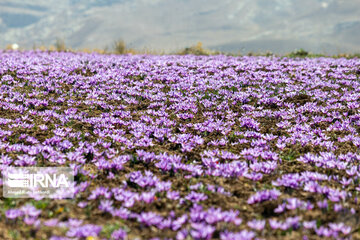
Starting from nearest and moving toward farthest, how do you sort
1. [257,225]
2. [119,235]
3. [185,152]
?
[119,235] < [257,225] < [185,152]

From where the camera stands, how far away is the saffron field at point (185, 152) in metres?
4.54

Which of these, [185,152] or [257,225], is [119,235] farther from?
[185,152]

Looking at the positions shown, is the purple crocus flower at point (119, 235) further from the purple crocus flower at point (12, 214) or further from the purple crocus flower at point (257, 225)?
the purple crocus flower at point (257, 225)

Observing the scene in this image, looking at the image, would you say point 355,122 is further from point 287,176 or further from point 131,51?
point 131,51

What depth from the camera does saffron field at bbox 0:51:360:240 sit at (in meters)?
4.54

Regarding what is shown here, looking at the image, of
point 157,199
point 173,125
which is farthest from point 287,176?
point 173,125

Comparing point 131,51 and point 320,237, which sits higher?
point 131,51

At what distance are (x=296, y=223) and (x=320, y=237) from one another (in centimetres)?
34

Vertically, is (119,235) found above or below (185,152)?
below

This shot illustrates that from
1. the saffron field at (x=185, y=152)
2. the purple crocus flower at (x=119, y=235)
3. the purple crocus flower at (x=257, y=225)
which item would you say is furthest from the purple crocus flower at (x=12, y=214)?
the purple crocus flower at (x=257, y=225)

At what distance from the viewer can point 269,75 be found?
1574 centimetres

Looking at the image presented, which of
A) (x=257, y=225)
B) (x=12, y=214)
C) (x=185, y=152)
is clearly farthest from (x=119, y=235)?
(x=185, y=152)

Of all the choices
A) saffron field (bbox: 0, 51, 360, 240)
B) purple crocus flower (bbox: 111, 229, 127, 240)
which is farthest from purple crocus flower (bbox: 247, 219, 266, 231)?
purple crocus flower (bbox: 111, 229, 127, 240)

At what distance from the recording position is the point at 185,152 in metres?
7.58
